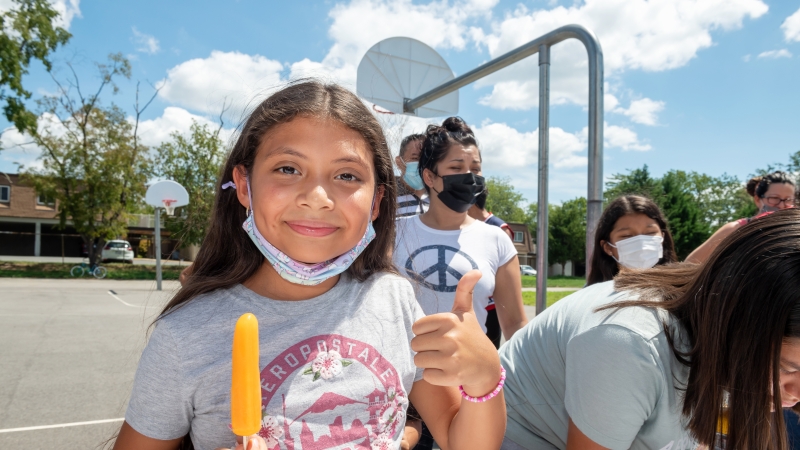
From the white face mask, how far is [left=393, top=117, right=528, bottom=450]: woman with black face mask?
2.82 ft

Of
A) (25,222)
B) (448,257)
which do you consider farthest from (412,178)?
(25,222)

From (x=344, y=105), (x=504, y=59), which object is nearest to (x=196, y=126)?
(x=504, y=59)

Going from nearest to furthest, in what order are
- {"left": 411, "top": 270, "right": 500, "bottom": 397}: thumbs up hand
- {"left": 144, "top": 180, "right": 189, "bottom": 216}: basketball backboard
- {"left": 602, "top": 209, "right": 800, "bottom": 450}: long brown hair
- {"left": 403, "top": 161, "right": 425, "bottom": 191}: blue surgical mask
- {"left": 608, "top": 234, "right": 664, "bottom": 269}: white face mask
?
1. {"left": 411, "top": 270, "right": 500, "bottom": 397}: thumbs up hand
2. {"left": 602, "top": 209, "right": 800, "bottom": 450}: long brown hair
3. {"left": 608, "top": 234, "right": 664, "bottom": 269}: white face mask
4. {"left": 403, "top": 161, "right": 425, "bottom": 191}: blue surgical mask
5. {"left": 144, "top": 180, "right": 189, "bottom": 216}: basketball backboard

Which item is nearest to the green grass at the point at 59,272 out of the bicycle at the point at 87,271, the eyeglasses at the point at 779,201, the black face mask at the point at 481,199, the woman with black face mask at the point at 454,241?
the bicycle at the point at 87,271

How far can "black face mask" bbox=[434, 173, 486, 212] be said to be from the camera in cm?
325

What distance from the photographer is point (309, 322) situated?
1595mm

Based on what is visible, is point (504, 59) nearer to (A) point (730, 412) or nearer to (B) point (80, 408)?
(A) point (730, 412)

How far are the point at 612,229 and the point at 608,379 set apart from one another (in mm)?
2408

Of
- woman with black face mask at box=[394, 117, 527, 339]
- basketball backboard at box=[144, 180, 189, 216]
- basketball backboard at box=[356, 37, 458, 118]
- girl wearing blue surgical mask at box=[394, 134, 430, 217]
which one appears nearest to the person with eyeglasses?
woman with black face mask at box=[394, 117, 527, 339]

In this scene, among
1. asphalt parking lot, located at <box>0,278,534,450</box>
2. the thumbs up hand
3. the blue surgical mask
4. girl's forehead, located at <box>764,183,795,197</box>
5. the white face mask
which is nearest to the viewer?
the thumbs up hand

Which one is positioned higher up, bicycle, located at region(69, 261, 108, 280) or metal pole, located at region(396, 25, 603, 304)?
metal pole, located at region(396, 25, 603, 304)

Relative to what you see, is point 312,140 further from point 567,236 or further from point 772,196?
point 567,236

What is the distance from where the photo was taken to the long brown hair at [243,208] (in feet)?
5.55

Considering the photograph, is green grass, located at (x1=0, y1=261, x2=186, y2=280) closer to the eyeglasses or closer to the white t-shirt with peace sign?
the white t-shirt with peace sign
